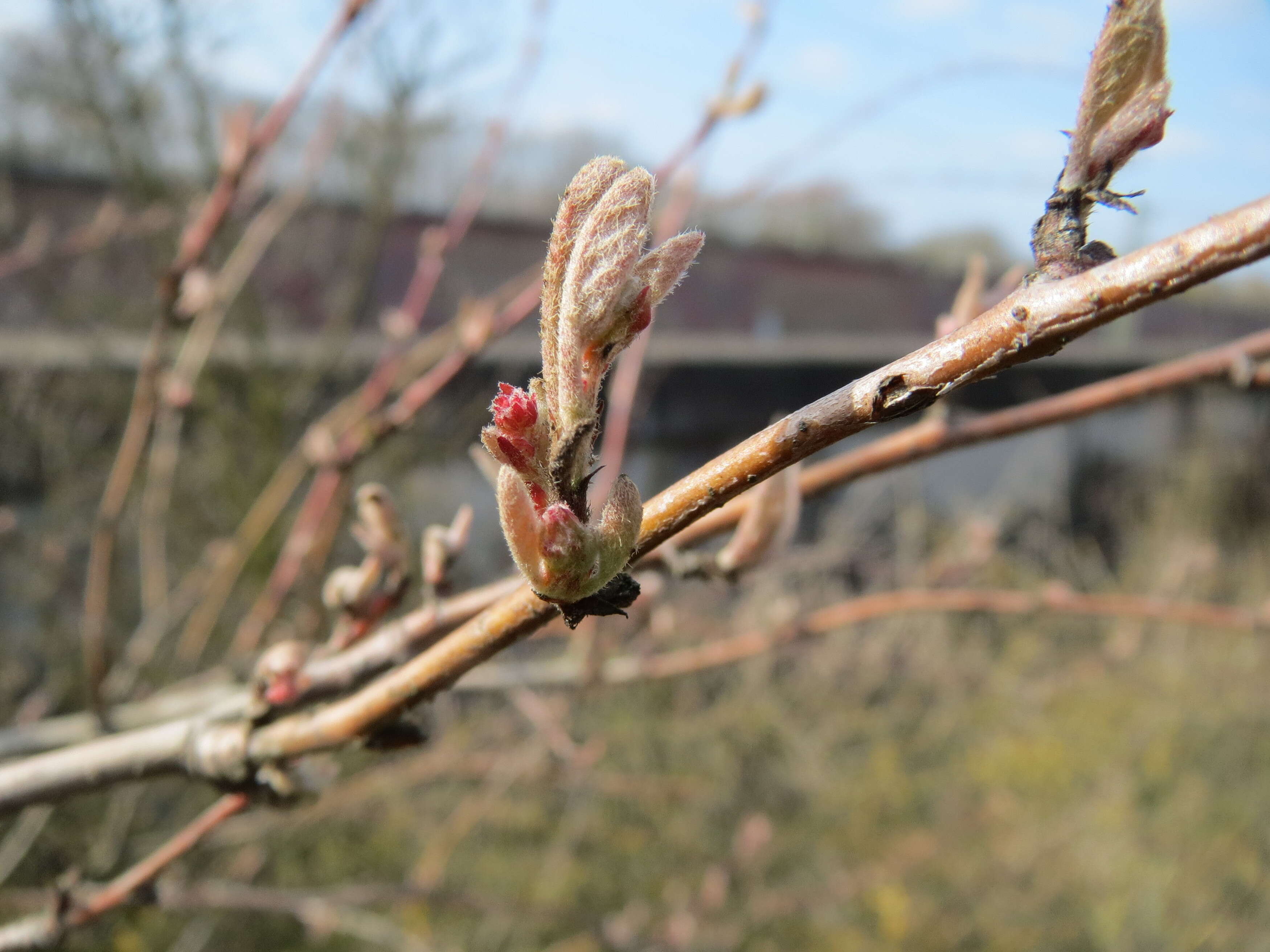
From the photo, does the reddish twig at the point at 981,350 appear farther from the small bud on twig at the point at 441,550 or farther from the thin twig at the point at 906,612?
the thin twig at the point at 906,612

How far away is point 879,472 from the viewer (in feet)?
1.88

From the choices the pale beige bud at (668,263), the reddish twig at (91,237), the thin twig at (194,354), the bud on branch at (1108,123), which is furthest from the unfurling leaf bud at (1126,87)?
the reddish twig at (91,237)

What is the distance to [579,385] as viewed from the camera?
252 mm

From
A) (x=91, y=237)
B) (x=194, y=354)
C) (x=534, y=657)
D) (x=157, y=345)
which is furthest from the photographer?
(x=534, y=657)

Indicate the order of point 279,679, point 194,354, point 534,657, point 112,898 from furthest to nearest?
1. point 534,657
2. point 194,354
3. point 112,898
4. point 279,679

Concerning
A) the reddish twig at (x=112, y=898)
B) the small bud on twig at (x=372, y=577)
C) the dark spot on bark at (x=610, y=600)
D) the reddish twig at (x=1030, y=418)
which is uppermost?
the small bud on twig at (x=372, y=577)

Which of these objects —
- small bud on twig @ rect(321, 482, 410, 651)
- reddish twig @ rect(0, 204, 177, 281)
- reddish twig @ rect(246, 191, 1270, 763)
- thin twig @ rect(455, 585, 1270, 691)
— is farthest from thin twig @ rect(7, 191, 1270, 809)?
reddish twig @ rect(0, 204, 177, 281)

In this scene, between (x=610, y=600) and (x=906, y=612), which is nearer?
(x=610, y=600)

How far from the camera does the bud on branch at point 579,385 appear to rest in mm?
250

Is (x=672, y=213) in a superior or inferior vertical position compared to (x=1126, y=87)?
superior

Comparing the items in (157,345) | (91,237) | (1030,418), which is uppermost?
(91,237)

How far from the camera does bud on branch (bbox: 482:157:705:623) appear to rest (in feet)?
0.82

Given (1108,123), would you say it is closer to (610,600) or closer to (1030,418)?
(610,600)

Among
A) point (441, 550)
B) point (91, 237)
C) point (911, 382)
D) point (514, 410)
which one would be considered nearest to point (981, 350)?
point (911, 382)
